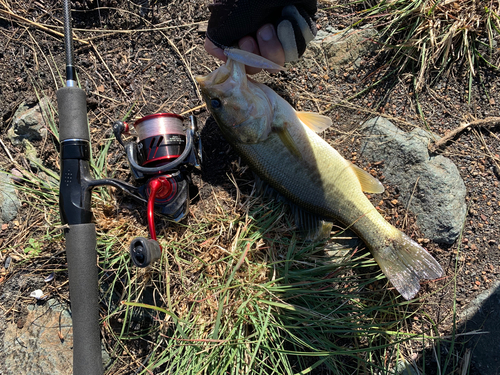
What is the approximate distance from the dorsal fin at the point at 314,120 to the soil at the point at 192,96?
0.29 metres

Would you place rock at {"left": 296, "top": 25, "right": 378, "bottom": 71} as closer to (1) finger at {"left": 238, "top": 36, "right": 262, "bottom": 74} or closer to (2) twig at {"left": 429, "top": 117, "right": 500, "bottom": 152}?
(1) finger at {"left": 238, "top": 36, "right": 262, "bottom": 74}

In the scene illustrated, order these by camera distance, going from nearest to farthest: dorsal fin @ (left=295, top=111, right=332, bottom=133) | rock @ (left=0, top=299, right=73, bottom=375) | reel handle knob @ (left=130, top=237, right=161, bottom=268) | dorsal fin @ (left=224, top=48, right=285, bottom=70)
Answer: reel handle knob @ (left=130, top=237, right=161, bottom=268) → dorsal fin @ (left=224, top=48, right=285, bottom=70) → dorsal fin @ (left=295, top=111, right=332, bottom=133) → rock @ (left=0, top=299, right=73, bottom=375)

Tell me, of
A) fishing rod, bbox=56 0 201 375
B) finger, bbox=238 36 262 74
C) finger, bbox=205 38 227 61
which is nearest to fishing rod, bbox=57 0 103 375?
fishing rod, bbox=56 0 201 375

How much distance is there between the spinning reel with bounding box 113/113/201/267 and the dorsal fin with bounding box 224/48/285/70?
0.63 m

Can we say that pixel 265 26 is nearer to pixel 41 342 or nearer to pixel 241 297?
pixel 241 297

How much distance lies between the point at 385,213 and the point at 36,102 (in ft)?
11.7

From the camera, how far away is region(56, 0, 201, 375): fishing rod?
7.89 ft

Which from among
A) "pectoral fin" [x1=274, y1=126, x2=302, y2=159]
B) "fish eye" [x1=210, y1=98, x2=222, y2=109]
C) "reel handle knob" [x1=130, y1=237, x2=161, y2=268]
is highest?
"fish eye" [x1=210, y1=98, x2=222, y2=109]

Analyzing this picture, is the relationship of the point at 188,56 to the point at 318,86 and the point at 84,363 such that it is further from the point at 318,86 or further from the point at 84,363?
the point at 84,363

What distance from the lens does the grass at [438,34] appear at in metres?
2.71

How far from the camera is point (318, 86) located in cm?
297

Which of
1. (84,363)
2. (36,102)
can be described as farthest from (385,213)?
(36,102)

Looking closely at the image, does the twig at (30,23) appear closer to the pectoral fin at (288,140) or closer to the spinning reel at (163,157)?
the spinning reel at (163,157)

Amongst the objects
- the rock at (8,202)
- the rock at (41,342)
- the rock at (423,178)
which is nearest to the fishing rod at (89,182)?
the rock at (41,342)
